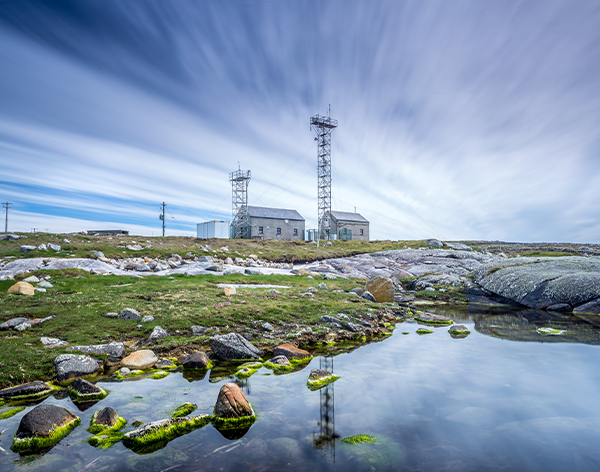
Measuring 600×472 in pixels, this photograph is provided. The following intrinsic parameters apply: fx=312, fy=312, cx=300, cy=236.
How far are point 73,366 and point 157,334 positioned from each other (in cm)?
269

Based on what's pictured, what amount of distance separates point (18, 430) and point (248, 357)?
17.0 feet

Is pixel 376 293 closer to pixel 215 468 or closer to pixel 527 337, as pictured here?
pixel 527 337

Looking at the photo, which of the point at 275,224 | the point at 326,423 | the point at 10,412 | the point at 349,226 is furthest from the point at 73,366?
the point at 349,226

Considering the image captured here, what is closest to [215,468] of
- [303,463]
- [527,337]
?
[303,463]

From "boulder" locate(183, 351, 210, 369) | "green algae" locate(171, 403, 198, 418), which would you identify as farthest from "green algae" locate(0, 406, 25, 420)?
"boulder" locate(183, 351, 210, 369)

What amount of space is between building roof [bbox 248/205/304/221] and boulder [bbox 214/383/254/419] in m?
66.2

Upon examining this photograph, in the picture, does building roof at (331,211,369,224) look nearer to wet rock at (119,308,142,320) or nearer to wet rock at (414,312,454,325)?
wet rock at (414,312,454,325)

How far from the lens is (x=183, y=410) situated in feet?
19.5

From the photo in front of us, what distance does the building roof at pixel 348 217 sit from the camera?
80238 millimetres

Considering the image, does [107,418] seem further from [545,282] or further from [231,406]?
[545,282]

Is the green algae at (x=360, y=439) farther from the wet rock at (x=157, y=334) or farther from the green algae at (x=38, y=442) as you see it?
the wet rock at (x=157, y=334)

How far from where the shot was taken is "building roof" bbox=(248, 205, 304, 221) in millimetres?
72406

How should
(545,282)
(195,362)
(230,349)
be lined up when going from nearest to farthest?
(195,362) → (230,349) → (545,282)

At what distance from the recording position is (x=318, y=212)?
225ft
